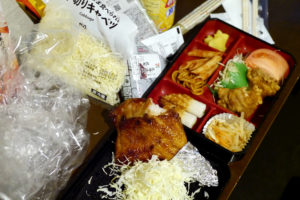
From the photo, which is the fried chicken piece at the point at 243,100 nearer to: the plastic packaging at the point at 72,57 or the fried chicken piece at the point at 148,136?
the fried chicken piece at the point at 148,136

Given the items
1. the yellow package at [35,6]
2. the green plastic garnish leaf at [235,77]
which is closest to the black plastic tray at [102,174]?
the green plastic garnish leaf at [235,77]

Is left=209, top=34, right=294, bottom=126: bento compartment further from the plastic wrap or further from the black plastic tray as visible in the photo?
the plastic wrap

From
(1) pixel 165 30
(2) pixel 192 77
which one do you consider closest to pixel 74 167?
(2) pixel 192 77

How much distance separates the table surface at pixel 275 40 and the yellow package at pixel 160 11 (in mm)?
239

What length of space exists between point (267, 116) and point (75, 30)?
48.9 inches

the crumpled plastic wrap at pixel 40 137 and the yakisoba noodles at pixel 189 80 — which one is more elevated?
the yakisoba noodles at pixel 189 80

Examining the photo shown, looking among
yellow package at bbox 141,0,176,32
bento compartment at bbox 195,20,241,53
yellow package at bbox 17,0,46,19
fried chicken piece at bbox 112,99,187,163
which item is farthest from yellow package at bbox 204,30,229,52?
yellow package at bbox 17,0,46,19

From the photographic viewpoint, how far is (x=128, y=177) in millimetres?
1375

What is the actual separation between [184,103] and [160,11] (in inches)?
23.0

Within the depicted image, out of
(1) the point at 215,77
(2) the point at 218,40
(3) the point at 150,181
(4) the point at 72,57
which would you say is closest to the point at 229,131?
(1) the point at 215,77

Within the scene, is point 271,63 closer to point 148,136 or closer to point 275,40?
point 275,40

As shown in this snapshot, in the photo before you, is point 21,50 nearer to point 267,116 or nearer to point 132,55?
point 132,55

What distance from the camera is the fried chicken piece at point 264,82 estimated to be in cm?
174

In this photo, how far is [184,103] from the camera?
68.3 inches
